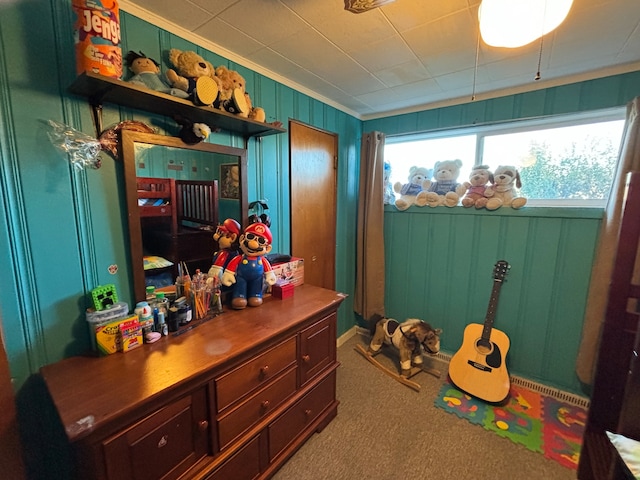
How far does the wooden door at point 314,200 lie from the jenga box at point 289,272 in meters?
0.30

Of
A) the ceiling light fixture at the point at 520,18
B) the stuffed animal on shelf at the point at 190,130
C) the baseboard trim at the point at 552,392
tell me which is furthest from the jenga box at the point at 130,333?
the baseboard trim at the point at 552,392

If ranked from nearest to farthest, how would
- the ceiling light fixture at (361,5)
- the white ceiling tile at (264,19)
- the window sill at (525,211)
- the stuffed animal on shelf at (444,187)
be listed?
the ceiling light fixture at (361,5)
the white ceiling tile at (264,19)
the window sill at (525,211)
the stuffed animal on shelf at (444,187)

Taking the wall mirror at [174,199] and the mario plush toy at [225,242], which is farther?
the mario plush toy at [225,242]

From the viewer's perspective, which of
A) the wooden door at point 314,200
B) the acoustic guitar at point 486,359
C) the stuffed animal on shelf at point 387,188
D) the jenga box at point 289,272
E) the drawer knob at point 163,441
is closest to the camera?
the drawer knob at point 163,441

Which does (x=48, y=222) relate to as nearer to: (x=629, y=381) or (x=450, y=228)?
(x=629, y=381)

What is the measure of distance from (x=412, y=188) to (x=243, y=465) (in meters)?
2.27

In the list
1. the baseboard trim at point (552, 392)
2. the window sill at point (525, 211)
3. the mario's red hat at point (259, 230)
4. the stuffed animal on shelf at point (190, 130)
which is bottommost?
the baseboard trim at point (552, 392)

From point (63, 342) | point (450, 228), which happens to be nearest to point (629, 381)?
point (450, 228)

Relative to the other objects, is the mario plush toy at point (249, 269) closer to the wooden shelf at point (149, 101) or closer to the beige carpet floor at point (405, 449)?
the wooden shelf at point (149, 101)

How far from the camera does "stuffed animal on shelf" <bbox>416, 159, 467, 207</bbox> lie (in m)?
2.30

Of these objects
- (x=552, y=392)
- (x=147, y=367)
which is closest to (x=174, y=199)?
(x=147, y=367)

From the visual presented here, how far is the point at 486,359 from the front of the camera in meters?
2.09

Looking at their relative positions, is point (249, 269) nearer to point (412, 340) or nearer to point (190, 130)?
point (190, 130)

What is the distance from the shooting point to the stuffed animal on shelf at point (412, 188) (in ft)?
8.18
